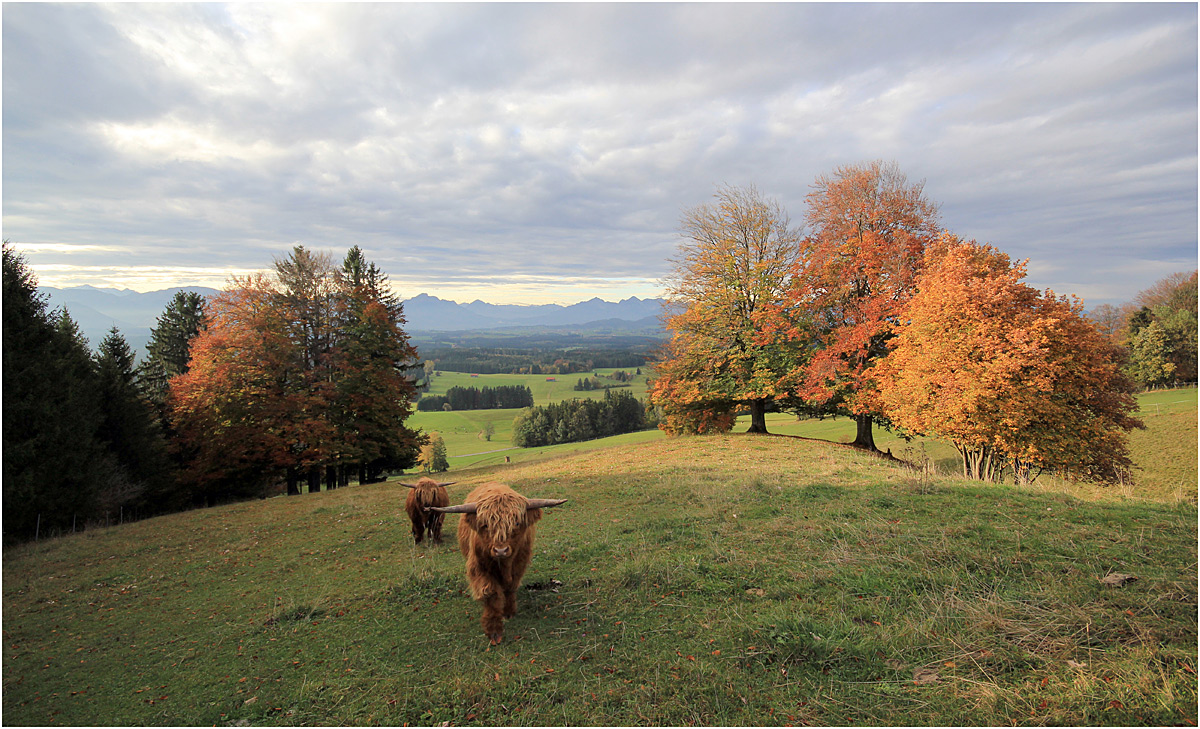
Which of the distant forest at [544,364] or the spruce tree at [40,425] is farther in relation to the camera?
the distant forest at [544,364]

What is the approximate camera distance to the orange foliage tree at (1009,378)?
43.9 ft

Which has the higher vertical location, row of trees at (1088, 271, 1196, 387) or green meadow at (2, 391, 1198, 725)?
row of trees at (1088, 271, 1196, 387)

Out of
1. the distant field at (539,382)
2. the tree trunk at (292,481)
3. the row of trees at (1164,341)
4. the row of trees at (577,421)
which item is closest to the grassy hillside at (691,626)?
the tree trunk at (292,481)

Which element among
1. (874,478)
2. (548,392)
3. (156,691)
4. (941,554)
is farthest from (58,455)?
(548,392)

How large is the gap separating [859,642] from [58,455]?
2379 centimetres

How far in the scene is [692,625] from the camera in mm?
5312

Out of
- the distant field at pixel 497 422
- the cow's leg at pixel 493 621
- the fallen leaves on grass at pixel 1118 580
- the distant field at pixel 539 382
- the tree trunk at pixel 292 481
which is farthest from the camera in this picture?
the distant field at pixel 539 382

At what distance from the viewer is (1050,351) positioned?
13.8 metres

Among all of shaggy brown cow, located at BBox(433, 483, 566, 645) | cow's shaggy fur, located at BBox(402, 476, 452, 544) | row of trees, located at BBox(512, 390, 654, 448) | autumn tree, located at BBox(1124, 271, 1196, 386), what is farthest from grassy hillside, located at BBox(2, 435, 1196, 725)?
row of trees, located at BBox(512, 390, 654, 448)

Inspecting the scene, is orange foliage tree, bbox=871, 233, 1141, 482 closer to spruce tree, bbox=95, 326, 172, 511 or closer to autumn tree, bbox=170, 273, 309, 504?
autumn tree, bbox=170, 273, 309, 504

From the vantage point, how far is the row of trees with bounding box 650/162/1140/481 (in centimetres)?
1375

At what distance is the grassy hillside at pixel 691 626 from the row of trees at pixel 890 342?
6.19m

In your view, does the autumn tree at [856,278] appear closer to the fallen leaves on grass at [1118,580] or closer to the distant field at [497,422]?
the fallen leaves on grass at [1118,580]

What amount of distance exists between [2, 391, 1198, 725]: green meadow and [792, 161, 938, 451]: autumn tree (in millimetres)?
10500
